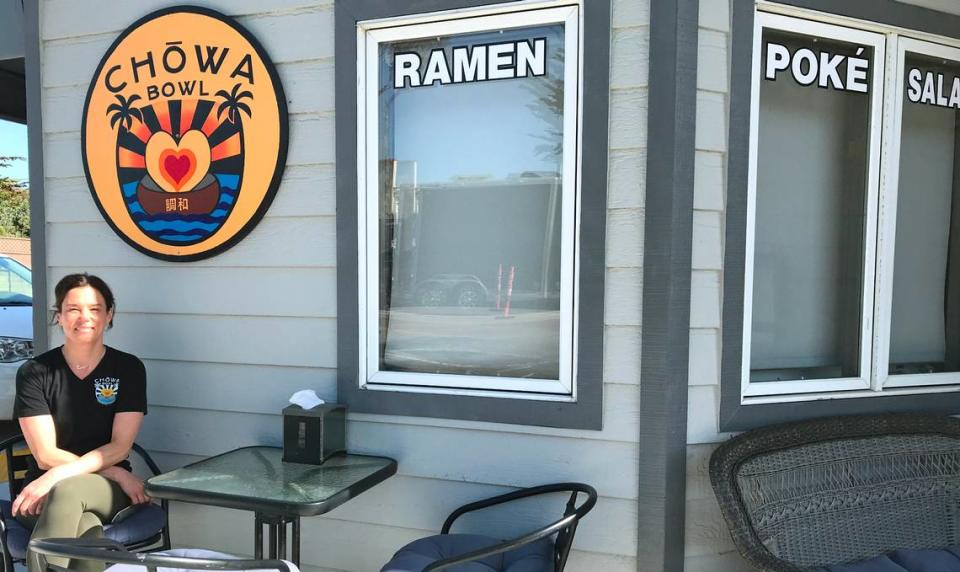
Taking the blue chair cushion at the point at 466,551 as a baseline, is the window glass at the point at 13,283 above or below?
above

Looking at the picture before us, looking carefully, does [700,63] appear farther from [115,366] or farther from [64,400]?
[64,400]

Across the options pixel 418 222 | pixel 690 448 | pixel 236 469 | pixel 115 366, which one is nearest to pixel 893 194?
pixel 690 448

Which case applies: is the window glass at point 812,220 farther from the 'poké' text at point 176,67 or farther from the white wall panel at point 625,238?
the 'poké' text at point 176,67

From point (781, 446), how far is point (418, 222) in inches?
57.0

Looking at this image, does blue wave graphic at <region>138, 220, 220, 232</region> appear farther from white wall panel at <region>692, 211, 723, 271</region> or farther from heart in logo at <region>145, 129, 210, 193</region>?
white wall panel at <region>692, 211, 723, 271</region>

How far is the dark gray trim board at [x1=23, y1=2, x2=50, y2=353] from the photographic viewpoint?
8.37ft

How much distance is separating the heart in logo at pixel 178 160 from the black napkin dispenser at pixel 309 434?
0.99m

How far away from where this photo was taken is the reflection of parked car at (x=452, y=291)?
7.39 ft

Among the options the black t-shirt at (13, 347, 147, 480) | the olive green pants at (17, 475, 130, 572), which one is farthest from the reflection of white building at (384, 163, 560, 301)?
the olive green pants at (17, 475, 130, 572)

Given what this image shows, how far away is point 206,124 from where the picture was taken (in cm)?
233

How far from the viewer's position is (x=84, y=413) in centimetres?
209

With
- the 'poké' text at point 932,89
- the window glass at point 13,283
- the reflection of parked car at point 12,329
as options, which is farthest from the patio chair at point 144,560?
the window glass at point 13,283

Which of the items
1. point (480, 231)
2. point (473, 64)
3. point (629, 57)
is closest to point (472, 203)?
point (480, 231)

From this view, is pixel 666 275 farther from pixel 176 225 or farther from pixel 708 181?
pixel 176 225
